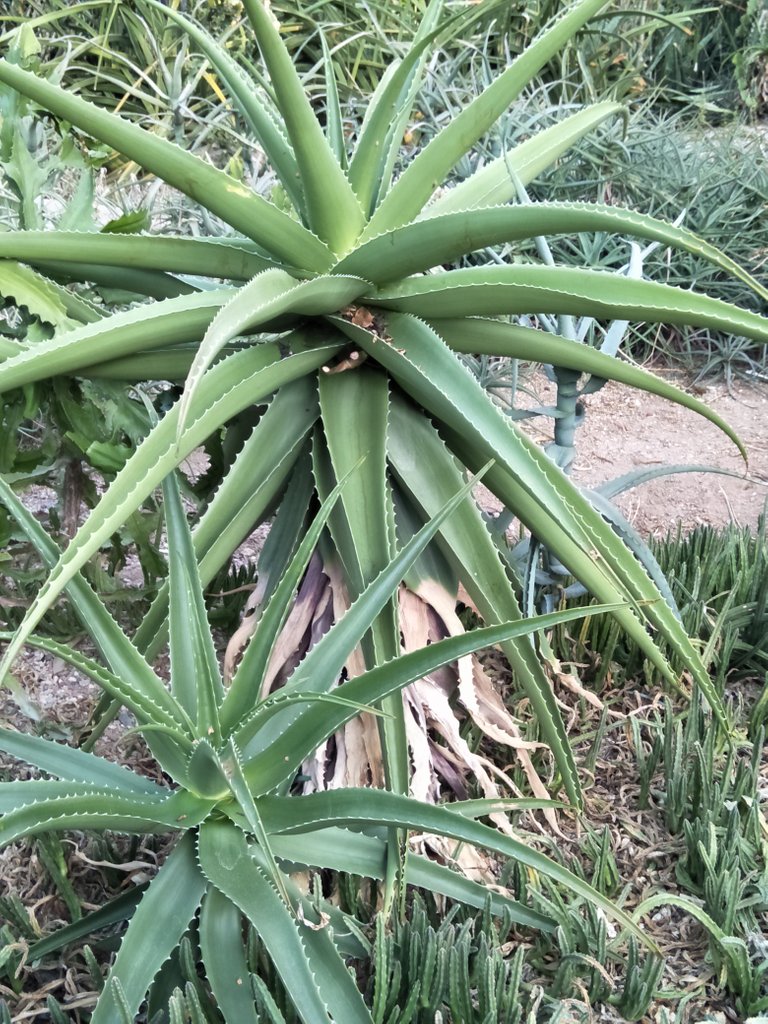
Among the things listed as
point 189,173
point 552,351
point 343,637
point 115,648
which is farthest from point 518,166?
point 115,648

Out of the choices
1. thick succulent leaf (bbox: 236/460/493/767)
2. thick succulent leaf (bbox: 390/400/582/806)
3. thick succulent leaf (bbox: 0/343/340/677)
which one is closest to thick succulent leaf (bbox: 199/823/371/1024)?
thick succulent leaf (bbox: 236/460/493/767)

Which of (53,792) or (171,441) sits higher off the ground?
(171,441)

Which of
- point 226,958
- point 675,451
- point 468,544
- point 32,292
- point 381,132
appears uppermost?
point 675,451

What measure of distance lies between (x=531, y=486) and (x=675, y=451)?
1.84 metres

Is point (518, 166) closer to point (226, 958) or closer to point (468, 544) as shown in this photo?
point (468, 544)

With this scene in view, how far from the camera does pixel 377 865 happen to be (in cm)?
106

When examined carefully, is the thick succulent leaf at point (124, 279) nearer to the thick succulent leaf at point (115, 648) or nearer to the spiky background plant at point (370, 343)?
the spiky background plant at point (370, 343)

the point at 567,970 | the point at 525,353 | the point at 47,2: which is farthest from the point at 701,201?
the point at 47,2

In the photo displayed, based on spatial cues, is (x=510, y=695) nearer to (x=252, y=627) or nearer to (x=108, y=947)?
(x=252, y=627)

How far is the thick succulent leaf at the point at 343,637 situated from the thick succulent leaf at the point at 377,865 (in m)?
0.12

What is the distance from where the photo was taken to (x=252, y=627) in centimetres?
128

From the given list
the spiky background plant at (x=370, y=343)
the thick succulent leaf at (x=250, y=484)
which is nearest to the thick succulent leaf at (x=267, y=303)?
the spiky background plant at (x=370, y=343)

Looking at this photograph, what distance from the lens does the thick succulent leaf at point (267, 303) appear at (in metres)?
0.89

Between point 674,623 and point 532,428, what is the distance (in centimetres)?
171
